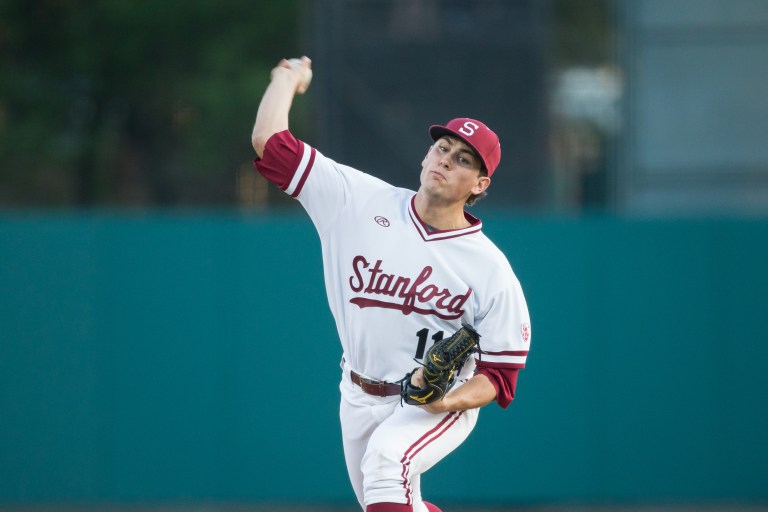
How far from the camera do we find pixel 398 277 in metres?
4.67

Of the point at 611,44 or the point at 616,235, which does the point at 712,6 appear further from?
the point at 611,44

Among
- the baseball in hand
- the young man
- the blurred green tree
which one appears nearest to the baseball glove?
the young man

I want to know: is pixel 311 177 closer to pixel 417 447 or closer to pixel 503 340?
pixel 503 340

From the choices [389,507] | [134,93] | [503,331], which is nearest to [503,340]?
[503,331]

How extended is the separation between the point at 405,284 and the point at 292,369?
3644mm

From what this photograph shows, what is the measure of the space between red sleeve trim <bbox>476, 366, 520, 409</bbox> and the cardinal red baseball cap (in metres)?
0.82

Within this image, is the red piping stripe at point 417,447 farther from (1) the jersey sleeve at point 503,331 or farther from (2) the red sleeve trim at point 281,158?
(2) the red sleeve trim at point 281,158

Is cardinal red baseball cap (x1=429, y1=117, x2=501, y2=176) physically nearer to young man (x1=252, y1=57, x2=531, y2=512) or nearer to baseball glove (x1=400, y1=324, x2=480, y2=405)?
young man (x1=252, y1=57, x2=531, y2=512)

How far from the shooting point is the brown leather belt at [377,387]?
15.6 feet

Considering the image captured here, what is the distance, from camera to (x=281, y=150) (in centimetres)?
466

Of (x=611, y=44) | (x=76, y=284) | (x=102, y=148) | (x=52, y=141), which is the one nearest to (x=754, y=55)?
(x=76, y=284)

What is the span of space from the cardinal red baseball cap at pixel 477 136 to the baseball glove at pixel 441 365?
0.71m

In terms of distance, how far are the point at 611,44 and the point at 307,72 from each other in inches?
560

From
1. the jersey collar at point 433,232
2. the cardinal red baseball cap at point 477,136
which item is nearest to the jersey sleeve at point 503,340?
the jersey collar at point 433,232
